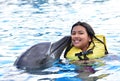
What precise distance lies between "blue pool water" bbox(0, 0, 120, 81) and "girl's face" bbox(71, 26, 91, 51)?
50 centimetres

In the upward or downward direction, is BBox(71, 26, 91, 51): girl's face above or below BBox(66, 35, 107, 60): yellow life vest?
above

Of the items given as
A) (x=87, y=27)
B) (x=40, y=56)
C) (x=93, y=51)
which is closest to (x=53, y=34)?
(x=93, y=51)

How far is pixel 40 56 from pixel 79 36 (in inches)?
38.6

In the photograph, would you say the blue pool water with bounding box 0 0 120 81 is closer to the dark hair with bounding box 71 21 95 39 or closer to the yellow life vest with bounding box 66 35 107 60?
the yellow life vest with bounding box 66 35 107 60

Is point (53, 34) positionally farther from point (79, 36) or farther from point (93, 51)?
point (79, 36)

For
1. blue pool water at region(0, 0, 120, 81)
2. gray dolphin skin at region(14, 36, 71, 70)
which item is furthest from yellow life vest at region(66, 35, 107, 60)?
gray dolphin skin at region(14, 36, 71, 70)

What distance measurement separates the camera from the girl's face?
7.19m

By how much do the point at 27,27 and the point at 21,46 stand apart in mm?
3233

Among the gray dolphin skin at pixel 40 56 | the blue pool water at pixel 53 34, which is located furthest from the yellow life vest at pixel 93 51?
the gray dolphin skin at pixel 40 56

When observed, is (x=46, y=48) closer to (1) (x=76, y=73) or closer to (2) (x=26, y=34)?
(1) (x=76, y=73)

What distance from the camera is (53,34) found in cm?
1130

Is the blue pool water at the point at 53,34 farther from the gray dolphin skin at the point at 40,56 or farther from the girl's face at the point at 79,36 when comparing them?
the girl's face at the point at 79,36

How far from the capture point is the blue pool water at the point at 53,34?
659cm

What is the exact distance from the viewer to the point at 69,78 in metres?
6.49
